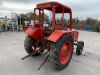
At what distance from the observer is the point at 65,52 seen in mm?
4477

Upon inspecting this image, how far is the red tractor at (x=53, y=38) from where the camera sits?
157 inches

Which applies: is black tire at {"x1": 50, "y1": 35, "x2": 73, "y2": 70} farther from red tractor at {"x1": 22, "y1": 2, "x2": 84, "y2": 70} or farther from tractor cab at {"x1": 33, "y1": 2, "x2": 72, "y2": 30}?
tractor cab at {"x1": 33, "y1": 2, "x2": 72, "y2": 30}

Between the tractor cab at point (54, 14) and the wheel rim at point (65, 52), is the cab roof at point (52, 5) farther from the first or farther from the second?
the wheel rim at point (65, 52)

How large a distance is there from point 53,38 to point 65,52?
30.5 inches

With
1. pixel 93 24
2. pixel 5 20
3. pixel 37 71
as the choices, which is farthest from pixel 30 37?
pixel 93 24

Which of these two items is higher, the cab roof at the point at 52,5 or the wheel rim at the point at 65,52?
the cab roof at the point at 52,5

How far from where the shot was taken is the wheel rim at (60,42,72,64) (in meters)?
4.32

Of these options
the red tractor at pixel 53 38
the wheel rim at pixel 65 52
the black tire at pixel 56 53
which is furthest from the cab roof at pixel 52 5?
the wheel rim at pixel 65 52

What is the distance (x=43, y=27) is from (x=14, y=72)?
1820 mm

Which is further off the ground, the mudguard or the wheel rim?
the mudguard

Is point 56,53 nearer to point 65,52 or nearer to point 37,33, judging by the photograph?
point 65,52

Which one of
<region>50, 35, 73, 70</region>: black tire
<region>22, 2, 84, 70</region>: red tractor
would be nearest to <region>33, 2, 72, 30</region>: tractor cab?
<region>22, 2, 84, 70</region>: red tractor

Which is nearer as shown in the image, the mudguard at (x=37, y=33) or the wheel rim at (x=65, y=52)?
the wheel rim at (x=65, y=52)

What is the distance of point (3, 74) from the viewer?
12.5 feet
